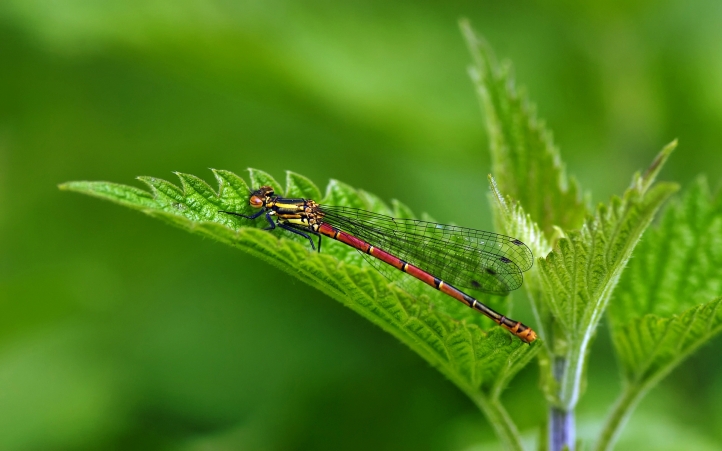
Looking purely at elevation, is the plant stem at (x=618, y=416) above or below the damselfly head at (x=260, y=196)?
below

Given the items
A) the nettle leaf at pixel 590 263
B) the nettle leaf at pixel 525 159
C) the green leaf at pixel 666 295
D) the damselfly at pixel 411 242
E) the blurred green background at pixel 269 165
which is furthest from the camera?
the blurred green background at pixel 269 165

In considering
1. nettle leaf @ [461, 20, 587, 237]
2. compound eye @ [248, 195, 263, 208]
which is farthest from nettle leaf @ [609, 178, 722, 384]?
compound eye @ [248, 195, 263, 208]

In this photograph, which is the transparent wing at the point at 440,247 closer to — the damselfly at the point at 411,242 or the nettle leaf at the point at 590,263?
the damselfly at the point at 411,242

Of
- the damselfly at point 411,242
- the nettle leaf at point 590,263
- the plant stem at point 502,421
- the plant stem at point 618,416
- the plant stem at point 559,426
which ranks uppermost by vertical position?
the damselfly at point 411,242

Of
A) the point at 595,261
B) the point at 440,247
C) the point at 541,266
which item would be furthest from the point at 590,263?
the point at 440,247

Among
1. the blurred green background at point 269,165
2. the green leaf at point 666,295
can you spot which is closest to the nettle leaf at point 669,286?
the green leaf at point 666,295

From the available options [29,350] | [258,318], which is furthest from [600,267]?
[29,350]

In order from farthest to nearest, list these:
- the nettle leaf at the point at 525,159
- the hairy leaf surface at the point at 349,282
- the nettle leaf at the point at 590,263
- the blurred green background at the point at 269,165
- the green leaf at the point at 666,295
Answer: the blurred green background at the point at 269,165 < the nettle leaf at the point at 525,159 < the green leaf at the point at 666,295 < the hairy leaf surface at the point at 349,282 < the nettle leaf at the point at 590,263
